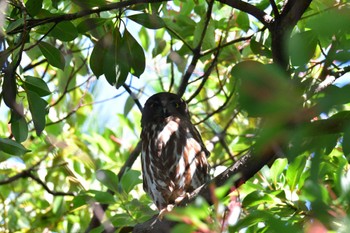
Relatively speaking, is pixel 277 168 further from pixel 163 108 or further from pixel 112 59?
pixel 163 108

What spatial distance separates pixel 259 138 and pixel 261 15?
5.49 feet

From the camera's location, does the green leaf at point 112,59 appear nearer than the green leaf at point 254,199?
No

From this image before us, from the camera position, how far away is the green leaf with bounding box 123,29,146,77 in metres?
2.85

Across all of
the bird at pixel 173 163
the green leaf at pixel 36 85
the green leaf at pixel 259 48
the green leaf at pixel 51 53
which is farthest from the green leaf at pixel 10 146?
the bird at pixel 173 163

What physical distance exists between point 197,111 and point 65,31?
2.70 m

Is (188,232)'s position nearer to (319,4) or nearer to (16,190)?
(319,4)

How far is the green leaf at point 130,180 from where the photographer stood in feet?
11.0

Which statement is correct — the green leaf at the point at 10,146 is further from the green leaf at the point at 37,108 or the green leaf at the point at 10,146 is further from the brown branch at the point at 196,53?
the brown branch at the point at 196,53

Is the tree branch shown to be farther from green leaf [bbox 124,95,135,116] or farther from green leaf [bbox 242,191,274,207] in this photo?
green leaf [bbox 242,191,274,207]

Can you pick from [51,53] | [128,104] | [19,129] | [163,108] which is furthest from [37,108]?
[163,108]

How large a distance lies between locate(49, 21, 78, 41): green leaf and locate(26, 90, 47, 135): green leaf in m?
0.30

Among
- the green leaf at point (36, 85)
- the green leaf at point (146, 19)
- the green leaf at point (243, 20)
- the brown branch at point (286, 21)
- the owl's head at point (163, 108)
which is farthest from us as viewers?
the owl's head at point (163, 108)

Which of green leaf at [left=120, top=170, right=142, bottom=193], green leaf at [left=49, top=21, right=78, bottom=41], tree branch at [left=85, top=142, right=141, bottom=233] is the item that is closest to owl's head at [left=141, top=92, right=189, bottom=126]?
tree branch at [left=85, top=142, right=141, bottom=233]

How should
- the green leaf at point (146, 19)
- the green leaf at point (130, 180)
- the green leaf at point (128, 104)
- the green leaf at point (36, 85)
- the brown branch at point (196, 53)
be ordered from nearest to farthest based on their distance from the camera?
the green leaf at point (36, 85), the green leaf at point (146, 19), the green leaf at point (130, 180), the brown branch at point (196, 53), the green leaf at point (128, 104)
